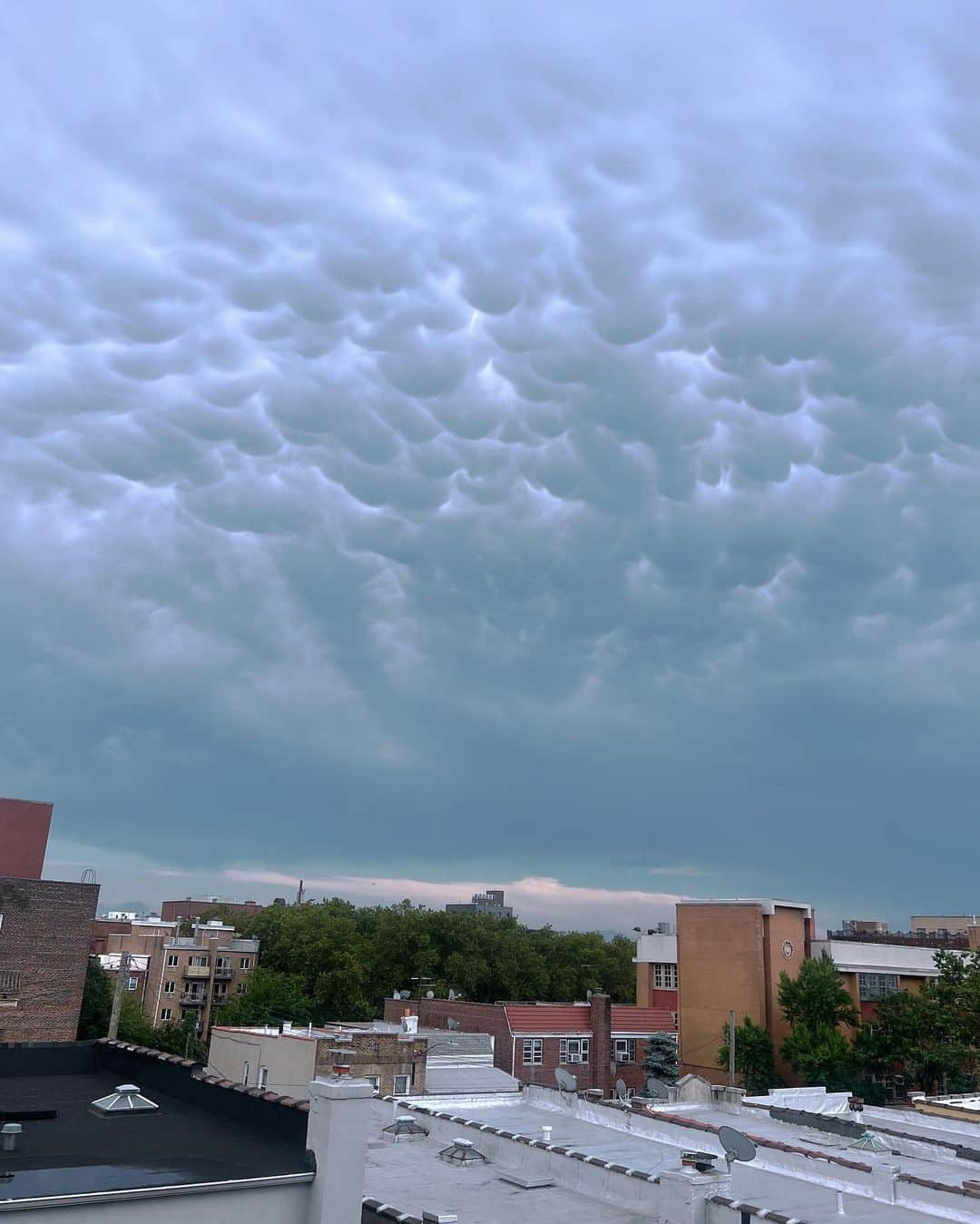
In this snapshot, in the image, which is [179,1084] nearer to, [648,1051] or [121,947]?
[648,1051]

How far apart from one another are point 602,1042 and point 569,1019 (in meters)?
2.82

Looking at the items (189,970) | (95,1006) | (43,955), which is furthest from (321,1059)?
(189,970)

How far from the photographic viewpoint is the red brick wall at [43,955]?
54906 mm

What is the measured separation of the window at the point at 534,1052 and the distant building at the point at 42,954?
1073 inches

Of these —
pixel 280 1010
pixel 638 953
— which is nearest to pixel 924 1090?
pixel 638 953

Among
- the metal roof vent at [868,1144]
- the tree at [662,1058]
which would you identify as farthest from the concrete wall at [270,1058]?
the tree at [662,1058]

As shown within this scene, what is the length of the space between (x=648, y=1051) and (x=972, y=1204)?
53.1 meters

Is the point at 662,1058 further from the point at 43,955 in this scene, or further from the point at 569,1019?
the point at 43,955

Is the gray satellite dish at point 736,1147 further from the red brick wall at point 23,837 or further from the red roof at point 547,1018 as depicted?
the red brick wall at point 23,837

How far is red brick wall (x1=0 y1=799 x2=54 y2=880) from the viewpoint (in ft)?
200

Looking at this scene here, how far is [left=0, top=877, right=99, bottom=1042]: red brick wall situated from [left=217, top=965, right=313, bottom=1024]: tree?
3080 cm

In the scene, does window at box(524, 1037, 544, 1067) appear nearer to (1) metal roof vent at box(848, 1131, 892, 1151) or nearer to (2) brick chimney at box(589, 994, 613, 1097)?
(2) brick chimney at box(589, 994, 613, 1097)

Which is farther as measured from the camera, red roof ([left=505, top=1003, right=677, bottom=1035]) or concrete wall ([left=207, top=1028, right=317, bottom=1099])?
red roof ([left=505, top=1003, right=677, bottom=1035])

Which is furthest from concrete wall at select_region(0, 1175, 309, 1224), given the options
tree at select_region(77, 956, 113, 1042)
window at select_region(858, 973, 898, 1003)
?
window at select_region(858, 973, 898, 1003)
